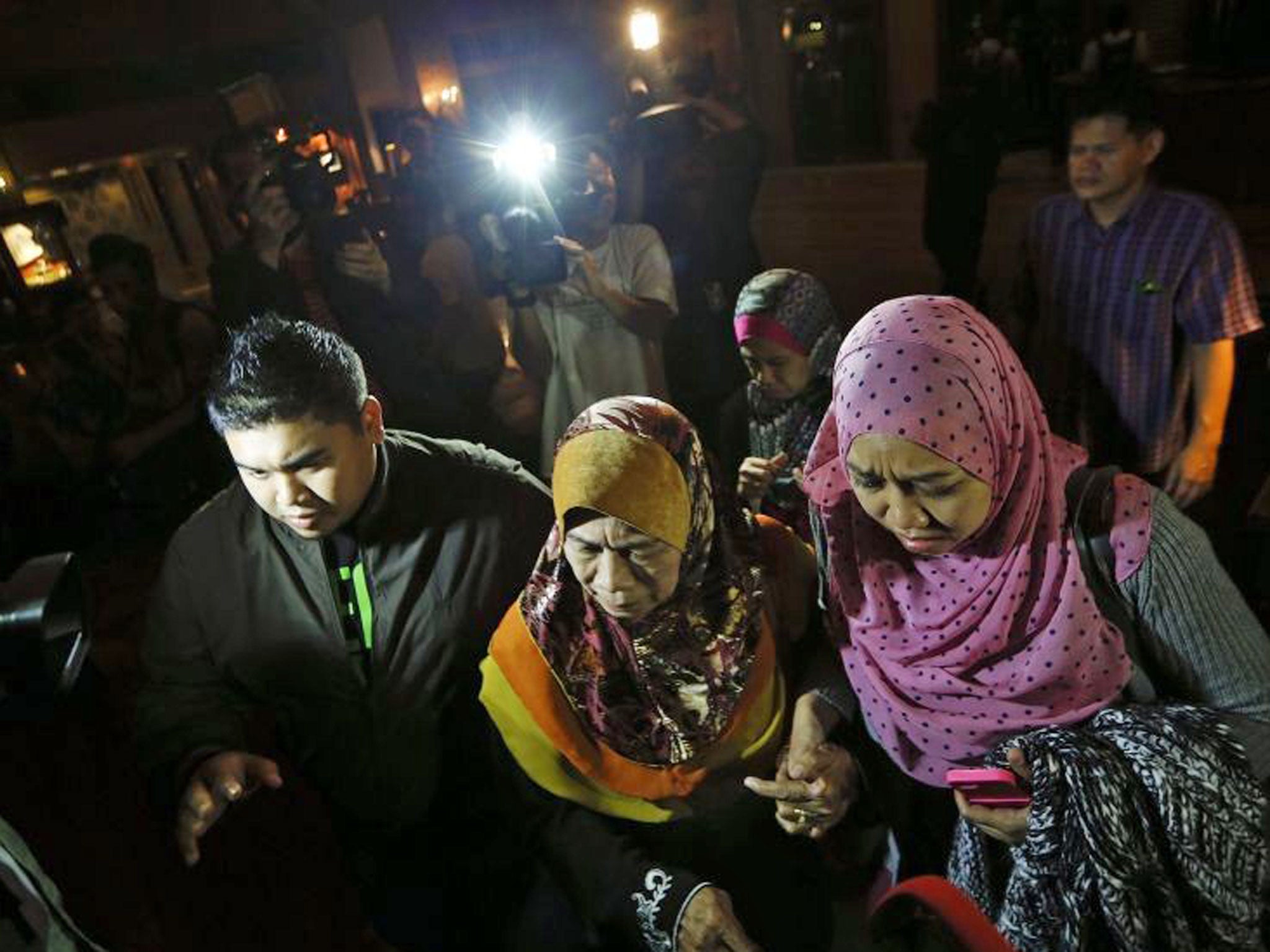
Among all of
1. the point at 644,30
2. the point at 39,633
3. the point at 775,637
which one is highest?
the point at 644,30

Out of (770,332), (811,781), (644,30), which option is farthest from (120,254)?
(644,30)

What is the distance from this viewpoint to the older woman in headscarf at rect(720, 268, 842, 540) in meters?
2.05

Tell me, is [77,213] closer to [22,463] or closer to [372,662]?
[22,463]

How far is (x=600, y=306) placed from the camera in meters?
2.76

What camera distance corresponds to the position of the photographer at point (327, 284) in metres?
2.74

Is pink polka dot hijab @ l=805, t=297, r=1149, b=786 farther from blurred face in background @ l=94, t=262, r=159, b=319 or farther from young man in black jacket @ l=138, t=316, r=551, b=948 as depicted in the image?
blurred face in background @ l=94, t=262, r=159, b=319

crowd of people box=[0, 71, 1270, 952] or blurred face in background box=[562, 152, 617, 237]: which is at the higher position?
blurred face in background box=[562, 152, 617, 237]

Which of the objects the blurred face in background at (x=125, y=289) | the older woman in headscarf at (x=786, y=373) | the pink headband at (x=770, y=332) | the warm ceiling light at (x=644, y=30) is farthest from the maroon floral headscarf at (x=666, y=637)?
the warm ceiling light at (x=644, y=30)

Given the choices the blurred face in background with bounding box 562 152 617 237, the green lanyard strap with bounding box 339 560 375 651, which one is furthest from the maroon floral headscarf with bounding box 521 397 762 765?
the blurred face in background with bounding box 562 152 617 237

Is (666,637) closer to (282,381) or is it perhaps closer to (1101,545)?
(1101,545)

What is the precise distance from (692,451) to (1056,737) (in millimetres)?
709

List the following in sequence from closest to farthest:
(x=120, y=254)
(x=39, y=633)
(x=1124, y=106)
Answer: (x=39, y=633), (x=1124, y=106), (x=120, y=254)

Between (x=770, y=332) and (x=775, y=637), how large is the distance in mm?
840

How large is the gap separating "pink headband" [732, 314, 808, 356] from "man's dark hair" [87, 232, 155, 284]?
2544 millimetres
